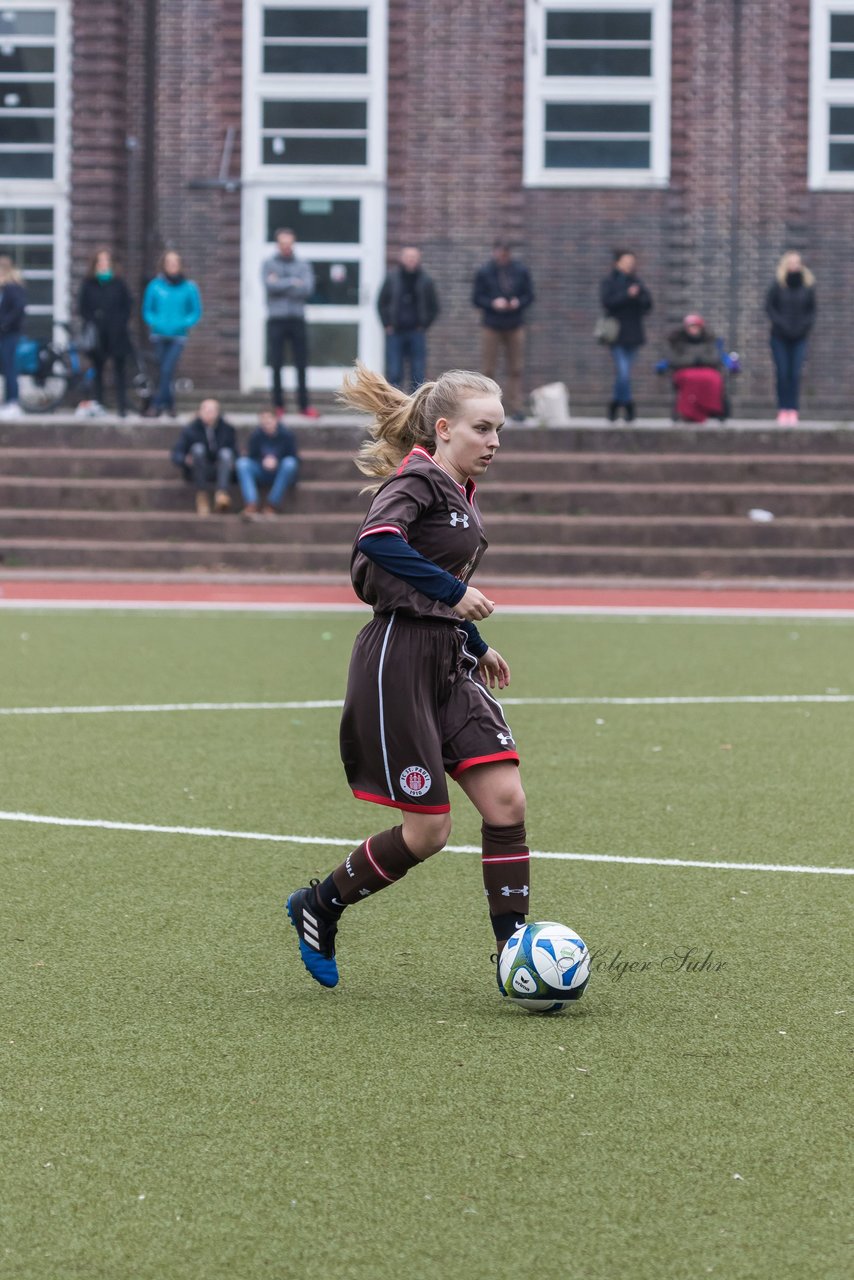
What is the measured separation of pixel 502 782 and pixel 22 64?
23836 millimetres

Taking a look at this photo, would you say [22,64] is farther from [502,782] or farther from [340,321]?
[502,782]

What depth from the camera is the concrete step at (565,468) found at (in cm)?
2103

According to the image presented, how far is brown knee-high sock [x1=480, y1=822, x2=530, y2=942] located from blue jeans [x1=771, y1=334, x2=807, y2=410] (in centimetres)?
1724

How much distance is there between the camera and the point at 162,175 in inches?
1040

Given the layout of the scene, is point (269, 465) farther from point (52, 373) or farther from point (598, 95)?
point (598, 95)

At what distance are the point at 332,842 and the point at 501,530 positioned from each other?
511 inches

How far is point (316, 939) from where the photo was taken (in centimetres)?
543

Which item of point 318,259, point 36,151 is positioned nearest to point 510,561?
point 318,259

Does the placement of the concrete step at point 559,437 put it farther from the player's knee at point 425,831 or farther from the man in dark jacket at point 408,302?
the player's knee at point 425,831

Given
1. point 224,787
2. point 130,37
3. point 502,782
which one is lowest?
point 224,787

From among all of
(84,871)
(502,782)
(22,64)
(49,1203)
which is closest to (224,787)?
(84,871)

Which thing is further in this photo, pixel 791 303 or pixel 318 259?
pixel 318 259

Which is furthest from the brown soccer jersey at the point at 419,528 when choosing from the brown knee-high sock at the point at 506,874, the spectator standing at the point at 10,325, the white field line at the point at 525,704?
Result: the spectator standing at the point at 10,325

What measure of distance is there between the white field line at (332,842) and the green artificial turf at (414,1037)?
0.08 metres
